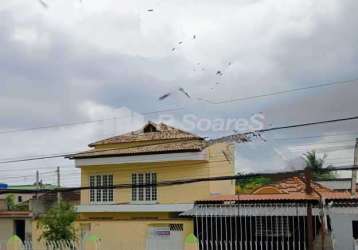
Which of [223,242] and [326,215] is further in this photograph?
[223,242]

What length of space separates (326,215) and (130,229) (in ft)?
28.9

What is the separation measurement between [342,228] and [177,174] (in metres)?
8.83

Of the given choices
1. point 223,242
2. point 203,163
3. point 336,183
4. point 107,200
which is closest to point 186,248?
point 223,242

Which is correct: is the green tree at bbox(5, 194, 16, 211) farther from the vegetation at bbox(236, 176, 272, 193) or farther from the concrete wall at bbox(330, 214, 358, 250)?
the concrete wall at bbox(330, 214, 358, 250)

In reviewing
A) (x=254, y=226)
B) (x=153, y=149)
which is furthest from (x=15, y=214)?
(x=254, y=226)

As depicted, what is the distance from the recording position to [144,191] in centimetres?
2772

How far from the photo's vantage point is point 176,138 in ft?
92.7

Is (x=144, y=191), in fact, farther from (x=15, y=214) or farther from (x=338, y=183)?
(x=338, y=183)

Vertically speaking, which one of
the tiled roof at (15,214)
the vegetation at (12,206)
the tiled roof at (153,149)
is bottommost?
the tiled roof at (15,214)

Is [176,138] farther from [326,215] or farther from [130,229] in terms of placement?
[326,215]

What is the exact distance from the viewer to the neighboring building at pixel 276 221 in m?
20.4

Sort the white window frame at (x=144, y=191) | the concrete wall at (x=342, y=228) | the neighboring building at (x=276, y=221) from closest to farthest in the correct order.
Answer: the neighboring building at (x=276, y=221), the concrete wall at (x=342, y=228), the white window frame at (x=144, y=191)

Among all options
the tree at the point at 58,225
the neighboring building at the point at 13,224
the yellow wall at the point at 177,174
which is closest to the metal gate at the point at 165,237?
the yellow wall at the point at 177,174

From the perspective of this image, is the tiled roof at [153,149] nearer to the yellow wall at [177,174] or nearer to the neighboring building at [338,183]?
the yellow wall at [177,174]
